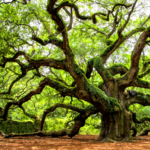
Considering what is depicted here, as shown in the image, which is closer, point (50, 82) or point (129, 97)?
point (50, 82)

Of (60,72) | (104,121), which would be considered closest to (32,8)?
(104,121)

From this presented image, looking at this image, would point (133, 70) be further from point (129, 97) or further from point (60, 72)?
point (60, 72)

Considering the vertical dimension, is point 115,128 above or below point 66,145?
above

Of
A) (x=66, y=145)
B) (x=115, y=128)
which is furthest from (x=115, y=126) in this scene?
(x=66, y=145)

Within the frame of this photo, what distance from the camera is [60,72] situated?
1470 centimetres

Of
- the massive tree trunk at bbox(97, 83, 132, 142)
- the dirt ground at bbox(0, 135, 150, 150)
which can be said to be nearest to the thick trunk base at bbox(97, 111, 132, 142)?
the massive tree trunk at bbox(97, 83, 132, 142)

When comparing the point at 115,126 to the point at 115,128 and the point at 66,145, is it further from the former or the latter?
the point at 66,145

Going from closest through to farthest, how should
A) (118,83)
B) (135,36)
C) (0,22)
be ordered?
(0,22), (118,83), (135,36)

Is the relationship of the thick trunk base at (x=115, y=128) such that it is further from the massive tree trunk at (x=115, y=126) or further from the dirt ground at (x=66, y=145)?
the dirt ground at (x=66, y=145)

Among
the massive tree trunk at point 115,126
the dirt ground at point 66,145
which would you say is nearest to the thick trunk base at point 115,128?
the massive tree trunk at point 115,126

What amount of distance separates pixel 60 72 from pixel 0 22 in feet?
27.6

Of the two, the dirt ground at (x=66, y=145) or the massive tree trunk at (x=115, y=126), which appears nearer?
the dirt ground at (x=66, y=145)

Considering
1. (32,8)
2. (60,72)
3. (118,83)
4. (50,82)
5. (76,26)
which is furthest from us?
(60,72)

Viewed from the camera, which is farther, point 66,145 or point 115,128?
point 115,128
